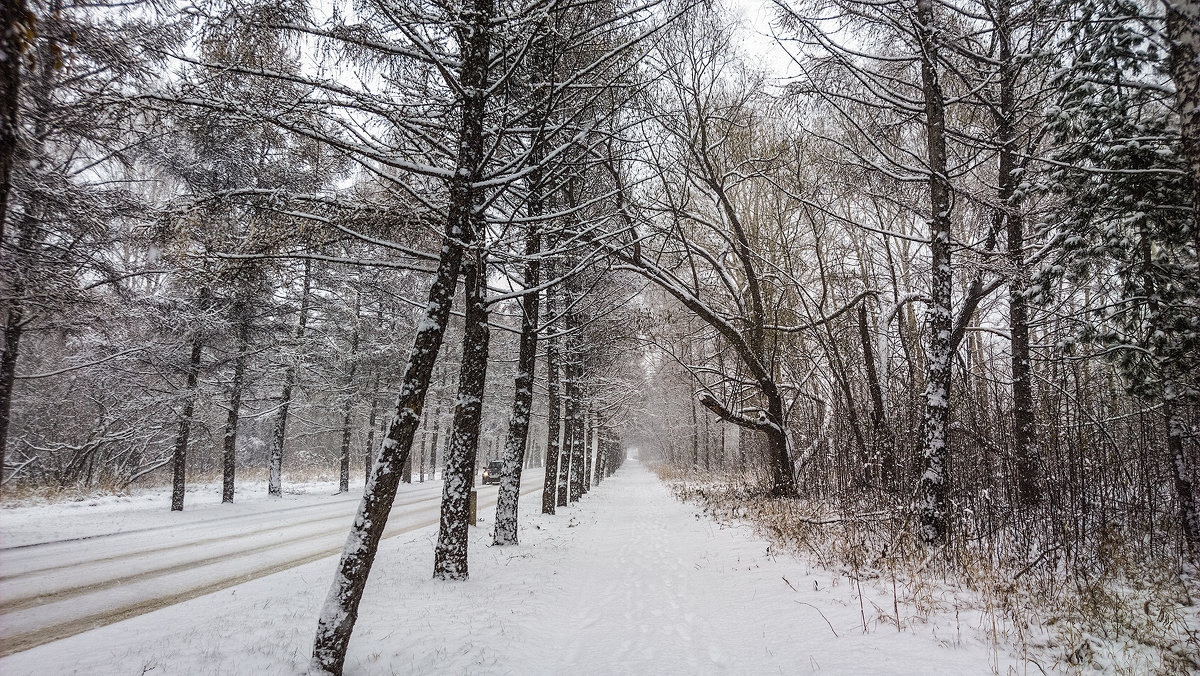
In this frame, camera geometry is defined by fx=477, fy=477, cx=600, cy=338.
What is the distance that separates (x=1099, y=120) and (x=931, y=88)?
196 cm

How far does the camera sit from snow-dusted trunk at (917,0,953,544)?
6.15 metres

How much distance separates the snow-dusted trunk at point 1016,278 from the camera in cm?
681

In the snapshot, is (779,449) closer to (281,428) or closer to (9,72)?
(9,72)

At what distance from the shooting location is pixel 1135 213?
555 cm

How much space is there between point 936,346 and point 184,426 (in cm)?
1854

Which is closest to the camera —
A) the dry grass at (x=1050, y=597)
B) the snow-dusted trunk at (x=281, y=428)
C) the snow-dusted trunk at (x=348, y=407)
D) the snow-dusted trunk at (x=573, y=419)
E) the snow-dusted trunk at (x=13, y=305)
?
the dry grass at (x=1050, y=597)

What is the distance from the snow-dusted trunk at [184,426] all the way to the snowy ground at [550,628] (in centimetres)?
957

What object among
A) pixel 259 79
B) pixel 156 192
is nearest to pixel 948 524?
pixel 259 79

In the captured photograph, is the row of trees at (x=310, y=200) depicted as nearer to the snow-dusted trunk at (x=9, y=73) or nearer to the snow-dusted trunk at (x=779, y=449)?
the snow-dusted trunk at (x=9, y=73)

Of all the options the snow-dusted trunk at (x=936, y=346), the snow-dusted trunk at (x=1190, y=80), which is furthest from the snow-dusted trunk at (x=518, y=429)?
the snow-dusted trunk at (x=1190, y=80)

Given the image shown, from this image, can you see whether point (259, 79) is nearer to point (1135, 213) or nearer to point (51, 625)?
point (51, 625)

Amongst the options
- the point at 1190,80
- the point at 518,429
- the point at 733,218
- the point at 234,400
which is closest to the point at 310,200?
the point at 518,429

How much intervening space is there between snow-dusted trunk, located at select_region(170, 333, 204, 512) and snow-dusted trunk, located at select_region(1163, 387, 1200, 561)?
67.2 ft

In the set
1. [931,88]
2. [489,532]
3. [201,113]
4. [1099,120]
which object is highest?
[931,88]
